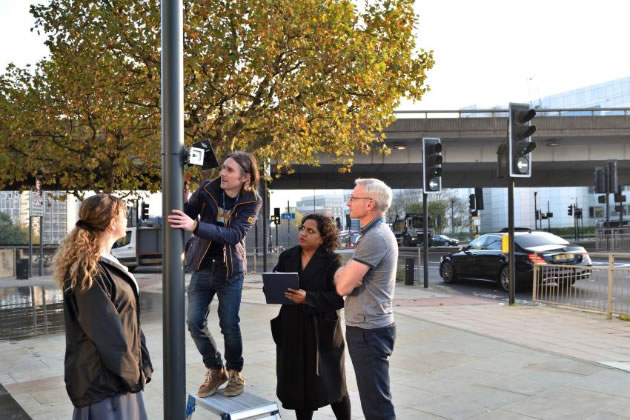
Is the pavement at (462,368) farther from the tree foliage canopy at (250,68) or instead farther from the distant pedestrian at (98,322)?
the tree foliage canopy at (250,68)

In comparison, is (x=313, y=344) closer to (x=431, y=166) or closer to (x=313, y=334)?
(x=313, y=334)

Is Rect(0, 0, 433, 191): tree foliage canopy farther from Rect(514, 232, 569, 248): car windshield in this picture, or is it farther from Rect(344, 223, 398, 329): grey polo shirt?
Rect(344, 223, 398, 329): grey polo shirt

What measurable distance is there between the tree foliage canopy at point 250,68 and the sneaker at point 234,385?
725cm

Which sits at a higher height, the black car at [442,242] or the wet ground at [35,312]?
the wet ground at [35,312]

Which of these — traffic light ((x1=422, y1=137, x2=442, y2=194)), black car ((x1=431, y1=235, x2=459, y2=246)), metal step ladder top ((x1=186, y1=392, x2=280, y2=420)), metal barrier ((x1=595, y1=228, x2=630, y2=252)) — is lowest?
black car ((x1=431, y1=235, x2=459, y2=246))

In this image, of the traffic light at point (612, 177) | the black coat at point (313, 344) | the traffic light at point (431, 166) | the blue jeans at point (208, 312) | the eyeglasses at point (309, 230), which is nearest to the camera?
the black coat at point (313, 344)

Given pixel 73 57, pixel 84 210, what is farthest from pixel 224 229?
pixel 73 57

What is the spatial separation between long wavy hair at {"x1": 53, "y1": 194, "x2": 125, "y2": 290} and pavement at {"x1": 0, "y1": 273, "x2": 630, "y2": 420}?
7.79 ft

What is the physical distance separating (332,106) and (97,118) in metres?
6.65

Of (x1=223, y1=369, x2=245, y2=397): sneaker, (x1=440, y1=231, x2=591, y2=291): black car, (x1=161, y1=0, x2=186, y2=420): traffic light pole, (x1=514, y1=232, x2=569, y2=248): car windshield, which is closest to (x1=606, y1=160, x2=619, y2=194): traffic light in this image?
(x1=440, y1=231, x2=591, y2=291): black car

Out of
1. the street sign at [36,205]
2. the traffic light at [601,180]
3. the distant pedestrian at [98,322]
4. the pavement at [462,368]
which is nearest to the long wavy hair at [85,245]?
the distant pedestrian at [98,322]

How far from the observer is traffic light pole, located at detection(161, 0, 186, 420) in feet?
11.2

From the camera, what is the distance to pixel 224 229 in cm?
393

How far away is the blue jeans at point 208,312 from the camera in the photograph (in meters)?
4.25
